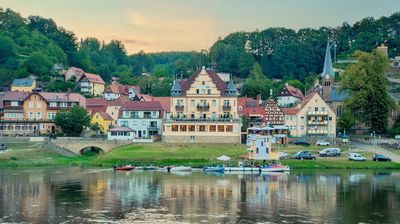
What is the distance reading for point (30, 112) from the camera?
356 ft

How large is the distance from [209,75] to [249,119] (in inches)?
370

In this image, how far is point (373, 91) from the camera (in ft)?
325

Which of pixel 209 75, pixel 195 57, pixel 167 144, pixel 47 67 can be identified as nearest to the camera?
pixel 167 144

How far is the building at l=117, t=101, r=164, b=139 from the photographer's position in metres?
105

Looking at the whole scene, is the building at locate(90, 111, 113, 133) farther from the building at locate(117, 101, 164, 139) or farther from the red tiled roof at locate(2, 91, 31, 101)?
the red tiled roof at locate(2, 91, 31, 101)

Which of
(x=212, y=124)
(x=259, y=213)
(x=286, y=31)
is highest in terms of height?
(x=286, y=31)

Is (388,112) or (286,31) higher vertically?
(286,31)

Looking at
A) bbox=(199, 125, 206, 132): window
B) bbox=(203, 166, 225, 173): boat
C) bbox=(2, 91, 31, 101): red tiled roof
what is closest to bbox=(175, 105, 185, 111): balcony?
bbox=(199, 125, 206, 132): window

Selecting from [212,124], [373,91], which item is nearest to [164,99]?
[212,124]

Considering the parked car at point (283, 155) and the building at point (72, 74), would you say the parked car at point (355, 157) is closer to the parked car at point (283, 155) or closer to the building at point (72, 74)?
the parked car at point (283, 155)

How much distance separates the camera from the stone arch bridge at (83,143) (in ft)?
306

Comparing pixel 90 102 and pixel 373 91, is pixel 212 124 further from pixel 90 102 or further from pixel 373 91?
pixel 90 102

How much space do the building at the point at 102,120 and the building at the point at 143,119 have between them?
18.7 ft

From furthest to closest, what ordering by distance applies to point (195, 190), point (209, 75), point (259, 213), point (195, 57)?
1. point (195, 57)
2. point (209, 75)
3. point (195, 190)
4. point (259, 213)
